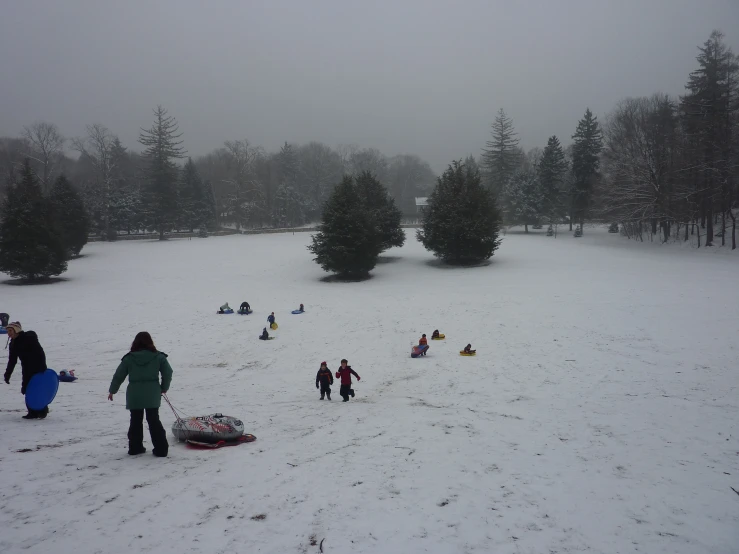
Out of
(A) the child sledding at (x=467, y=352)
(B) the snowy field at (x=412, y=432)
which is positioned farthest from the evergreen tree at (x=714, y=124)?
(A) the child sledding at (x=467, y=352)

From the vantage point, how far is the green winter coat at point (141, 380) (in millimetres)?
6621

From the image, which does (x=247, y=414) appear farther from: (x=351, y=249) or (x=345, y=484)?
(x=351, y=249)

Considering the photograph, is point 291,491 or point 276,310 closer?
point 291,491

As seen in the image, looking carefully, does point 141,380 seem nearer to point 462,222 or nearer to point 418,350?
point 418,350

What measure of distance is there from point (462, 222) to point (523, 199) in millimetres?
30197

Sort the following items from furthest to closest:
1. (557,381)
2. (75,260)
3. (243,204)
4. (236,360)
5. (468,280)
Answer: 1. (243,204)
2. (75,260)
3. (468,280)
4. (236,360)
5. (557,381)

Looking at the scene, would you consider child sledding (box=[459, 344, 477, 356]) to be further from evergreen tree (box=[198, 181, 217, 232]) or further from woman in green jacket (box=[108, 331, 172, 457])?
evergreen tree (box=[198, 181, 217, 232])

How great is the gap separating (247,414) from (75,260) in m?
45.1

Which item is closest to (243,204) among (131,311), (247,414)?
(131,311)

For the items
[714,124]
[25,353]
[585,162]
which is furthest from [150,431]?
[585,162]

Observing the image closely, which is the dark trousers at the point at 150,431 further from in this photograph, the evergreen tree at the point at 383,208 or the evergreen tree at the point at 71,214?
the evergreen tree at the point at 71,214

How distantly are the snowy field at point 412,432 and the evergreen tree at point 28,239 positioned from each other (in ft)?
24.8

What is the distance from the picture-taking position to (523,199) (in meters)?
61.9

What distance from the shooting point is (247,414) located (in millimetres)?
10375
